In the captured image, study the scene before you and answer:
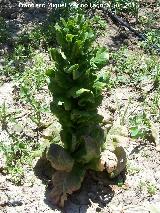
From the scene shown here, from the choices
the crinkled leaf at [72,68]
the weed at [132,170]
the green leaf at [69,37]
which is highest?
the green leaf at [69,37]

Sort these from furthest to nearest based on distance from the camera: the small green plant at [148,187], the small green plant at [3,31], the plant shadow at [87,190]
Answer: the small green plant at [3,31] → the small green plant at [148,187] → the plant shadow at [87,190]

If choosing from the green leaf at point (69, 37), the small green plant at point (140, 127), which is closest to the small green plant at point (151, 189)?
the small green plant at point (140, 127)

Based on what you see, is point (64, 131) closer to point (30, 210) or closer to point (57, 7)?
point (30, 210)

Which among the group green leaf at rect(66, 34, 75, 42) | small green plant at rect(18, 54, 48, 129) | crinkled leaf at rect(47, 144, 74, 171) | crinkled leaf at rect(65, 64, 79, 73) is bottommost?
crinkled leaf at rect(47, 144, 74, 171)

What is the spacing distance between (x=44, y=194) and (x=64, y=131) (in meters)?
0.58

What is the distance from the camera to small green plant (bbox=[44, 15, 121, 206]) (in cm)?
390

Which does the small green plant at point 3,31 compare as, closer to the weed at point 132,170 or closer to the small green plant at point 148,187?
the weed at point 132,170

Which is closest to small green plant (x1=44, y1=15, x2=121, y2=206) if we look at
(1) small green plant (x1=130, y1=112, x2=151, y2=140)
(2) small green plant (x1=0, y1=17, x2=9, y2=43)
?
(1) small green plant (x1=130, y1=112, x2=151, y2=140)

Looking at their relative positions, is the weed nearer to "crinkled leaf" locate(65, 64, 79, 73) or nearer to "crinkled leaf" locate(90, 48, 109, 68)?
"crinkled leaf" locate(90, 48, 109, 68)

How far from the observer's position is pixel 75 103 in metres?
4.09

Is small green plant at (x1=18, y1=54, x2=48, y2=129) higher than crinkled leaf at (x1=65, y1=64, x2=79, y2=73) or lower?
lower

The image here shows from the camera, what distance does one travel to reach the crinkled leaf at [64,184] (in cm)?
404

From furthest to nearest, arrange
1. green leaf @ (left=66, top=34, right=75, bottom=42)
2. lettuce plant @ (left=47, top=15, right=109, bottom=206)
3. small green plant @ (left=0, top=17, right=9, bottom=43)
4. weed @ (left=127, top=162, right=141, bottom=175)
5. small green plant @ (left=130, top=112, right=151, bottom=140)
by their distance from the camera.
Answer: small green plant @ (left=0, top=17, right=9, bottom=43) < small green plant @ (left=130, top=112, right=151, bottom=140) < weed @ (left=127, top=162, right=141, bottom=175) < lettuce plant @ (left=47, top=15, right=109, bottom=206) < green leaf @ (left=66, top=34, right=75, bottom=42)

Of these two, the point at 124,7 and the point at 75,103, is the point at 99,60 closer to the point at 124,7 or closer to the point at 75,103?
the point at 75,103
